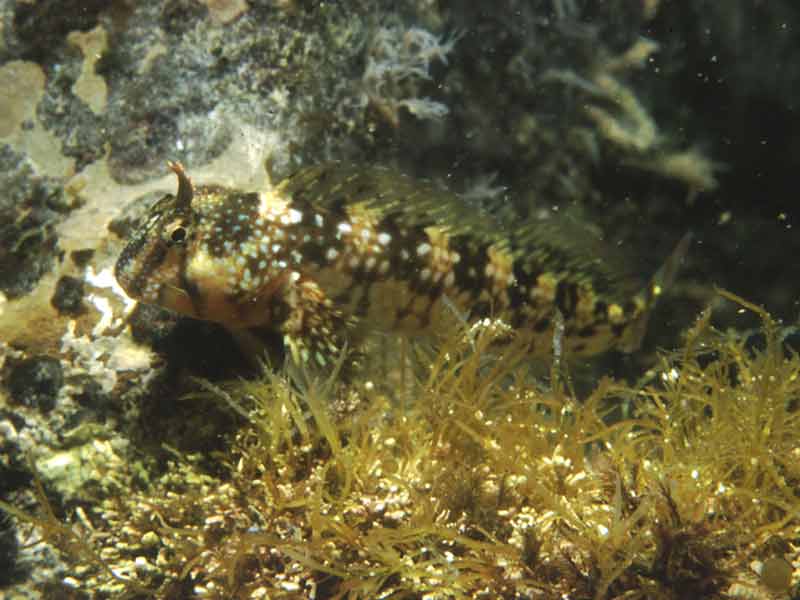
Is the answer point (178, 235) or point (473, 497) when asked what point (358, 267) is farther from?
point (473, 497)

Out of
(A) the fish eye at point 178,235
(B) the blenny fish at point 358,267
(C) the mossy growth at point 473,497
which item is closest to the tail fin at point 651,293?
(B) the blenny fish at point 358,267

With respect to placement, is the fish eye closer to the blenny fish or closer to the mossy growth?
the blenny fish

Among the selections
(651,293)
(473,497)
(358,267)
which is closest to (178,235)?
(358,267)

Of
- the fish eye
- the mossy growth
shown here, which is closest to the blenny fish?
the fish eye

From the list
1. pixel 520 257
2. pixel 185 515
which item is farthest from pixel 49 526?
pixel 520 257

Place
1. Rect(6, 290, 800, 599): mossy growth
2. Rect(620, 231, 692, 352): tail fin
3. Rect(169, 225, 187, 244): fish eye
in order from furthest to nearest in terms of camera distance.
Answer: Rect(620, 231, 692, 352): tail fin
Rect(169, 225, 187, 244): fish eye
Rect(6, 290, 800, 599): mossy growth

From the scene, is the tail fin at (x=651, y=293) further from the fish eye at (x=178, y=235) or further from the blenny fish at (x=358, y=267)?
the fish eye at (x=178, y=235)
